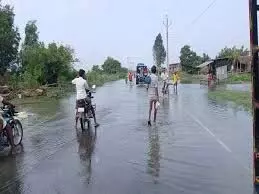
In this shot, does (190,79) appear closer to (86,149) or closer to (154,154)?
(86,149)

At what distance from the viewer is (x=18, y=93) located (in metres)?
36.8

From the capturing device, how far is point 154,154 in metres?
10.9

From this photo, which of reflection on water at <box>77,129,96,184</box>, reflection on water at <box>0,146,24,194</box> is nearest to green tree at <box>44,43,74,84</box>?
reflection on water at <box>77,129,96,184</box>

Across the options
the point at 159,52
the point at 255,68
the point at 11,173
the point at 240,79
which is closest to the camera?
the point at 255,68

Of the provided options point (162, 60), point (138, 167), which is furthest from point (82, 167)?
point (162, 60)

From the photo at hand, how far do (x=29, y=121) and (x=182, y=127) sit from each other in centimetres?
680

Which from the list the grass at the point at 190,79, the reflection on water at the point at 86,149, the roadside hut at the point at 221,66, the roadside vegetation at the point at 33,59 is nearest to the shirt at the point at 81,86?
the reflection on water at the point at 86,149

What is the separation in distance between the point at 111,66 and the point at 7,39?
90.2 meters

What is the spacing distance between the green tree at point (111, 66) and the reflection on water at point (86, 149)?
4717 inches

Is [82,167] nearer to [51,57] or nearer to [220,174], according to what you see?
[220,174]

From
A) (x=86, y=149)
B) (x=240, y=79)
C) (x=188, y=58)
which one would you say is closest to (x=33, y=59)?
(x=240, y=79)

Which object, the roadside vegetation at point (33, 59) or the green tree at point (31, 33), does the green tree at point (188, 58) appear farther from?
the roadside vegetation at point (33, 59)

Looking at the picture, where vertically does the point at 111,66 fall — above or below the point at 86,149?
above

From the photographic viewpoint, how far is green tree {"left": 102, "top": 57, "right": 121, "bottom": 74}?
136000mm
